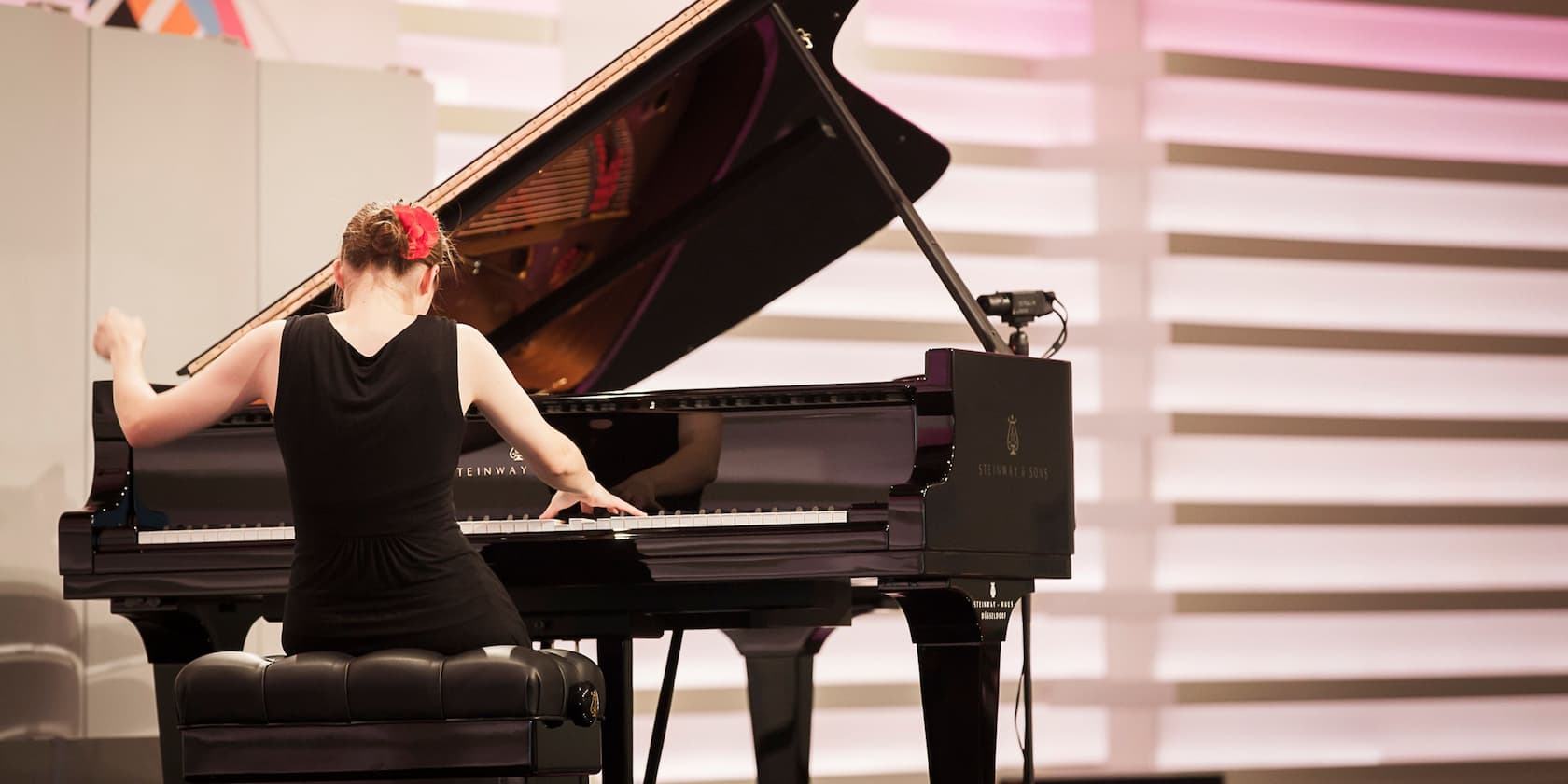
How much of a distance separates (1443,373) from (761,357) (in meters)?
2.60

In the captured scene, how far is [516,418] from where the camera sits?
8.86ft

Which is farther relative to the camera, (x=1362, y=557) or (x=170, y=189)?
(x=1362, y=557)

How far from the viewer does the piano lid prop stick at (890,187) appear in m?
3.37

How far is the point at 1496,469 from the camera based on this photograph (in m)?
6.54

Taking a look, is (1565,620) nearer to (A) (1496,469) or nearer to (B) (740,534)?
(A) (1496,469)

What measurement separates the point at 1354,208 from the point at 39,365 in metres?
4.44

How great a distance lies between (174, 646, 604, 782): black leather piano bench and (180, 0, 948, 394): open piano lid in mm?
1202

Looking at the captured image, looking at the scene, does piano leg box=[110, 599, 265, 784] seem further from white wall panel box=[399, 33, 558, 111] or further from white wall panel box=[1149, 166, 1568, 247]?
white wall panel box=[1149, 166, 1568, 247]

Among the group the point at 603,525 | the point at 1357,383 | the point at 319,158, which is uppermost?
the point at 319,158

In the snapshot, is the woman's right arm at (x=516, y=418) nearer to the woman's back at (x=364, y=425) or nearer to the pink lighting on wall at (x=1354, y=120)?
the woman's back at (x=364, y=425)

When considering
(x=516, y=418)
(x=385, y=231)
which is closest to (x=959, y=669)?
(x=516, y=418)

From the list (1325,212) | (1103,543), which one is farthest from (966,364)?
(1325,212)

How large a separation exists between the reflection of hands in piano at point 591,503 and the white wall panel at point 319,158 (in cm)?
218

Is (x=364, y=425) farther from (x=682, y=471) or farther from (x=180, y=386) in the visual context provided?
(x=682, y=471)
